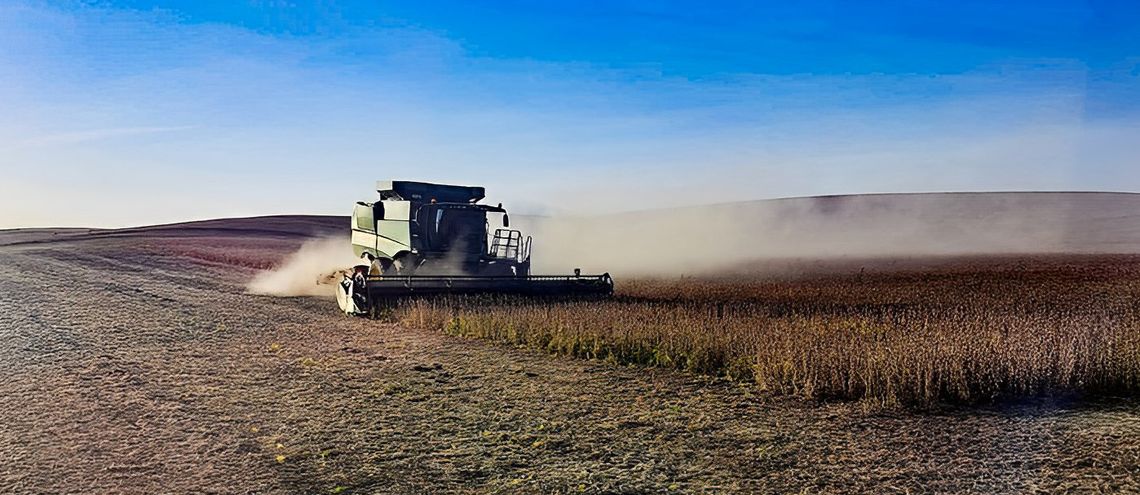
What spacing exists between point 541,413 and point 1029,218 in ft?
247

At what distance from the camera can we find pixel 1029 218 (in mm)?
73750

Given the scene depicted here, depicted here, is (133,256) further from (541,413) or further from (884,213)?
(884,213)

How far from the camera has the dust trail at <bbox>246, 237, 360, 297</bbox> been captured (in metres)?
24.9

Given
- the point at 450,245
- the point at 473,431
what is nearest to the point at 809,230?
the point at 450,245

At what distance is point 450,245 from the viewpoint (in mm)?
21375

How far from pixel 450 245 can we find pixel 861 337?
1205 cm

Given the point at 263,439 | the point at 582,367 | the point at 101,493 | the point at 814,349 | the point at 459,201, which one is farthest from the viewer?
the point at 459,201

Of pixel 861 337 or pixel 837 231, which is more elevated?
pixel 837 231

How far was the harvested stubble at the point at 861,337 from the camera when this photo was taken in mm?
8977

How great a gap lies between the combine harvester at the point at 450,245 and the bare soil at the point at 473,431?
20.5ft

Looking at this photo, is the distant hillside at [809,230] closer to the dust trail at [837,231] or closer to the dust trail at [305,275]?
the dust trail at [837,231]

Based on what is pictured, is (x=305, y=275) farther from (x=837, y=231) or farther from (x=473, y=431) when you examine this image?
(x=837, y=231)

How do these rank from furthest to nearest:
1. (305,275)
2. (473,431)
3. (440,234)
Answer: (305,275), (440,234), (473,431)

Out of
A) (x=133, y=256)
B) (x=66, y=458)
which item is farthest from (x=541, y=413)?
(x=133, y=256)
